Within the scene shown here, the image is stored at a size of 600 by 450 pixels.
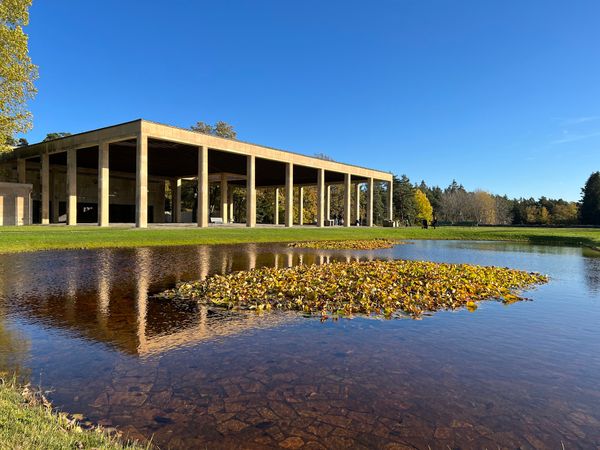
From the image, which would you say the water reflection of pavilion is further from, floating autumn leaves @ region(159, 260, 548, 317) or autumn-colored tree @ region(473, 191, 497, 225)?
autumn-colored tree @ region(473, 191, 497, 225)

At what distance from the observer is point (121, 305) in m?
7.53

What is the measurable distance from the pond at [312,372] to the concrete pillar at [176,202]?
5294cm

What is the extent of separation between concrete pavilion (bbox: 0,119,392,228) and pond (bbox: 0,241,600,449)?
29564 millimetres

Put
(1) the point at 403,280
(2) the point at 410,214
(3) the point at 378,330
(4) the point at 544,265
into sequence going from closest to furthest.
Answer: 1. (3) the point at 378,330
2. (1) the point at 403,280
3. (4) the point at 544,265
4. (2) the point at 410,214

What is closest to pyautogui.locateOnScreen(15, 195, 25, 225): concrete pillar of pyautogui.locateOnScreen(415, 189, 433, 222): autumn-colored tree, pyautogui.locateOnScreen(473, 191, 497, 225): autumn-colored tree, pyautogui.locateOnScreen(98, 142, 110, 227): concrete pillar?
pyautogui.locateOnScreen(98, 142, 110, 227): concrete pillar

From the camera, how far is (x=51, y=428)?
2916 millimetres

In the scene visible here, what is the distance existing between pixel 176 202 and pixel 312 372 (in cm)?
5960

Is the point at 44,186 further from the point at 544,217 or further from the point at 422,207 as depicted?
the point at 544,217

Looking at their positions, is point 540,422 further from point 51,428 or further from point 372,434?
point 51,428

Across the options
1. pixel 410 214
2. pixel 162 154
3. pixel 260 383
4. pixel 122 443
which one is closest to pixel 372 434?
pixel 260 383

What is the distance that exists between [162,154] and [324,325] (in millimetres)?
41488

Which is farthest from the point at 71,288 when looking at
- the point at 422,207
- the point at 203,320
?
the point at 422,207

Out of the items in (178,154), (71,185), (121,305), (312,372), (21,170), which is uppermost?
(178,154)

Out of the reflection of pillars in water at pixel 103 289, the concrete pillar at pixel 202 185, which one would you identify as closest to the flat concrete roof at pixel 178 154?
the concrete pillar at pixel 202 185
